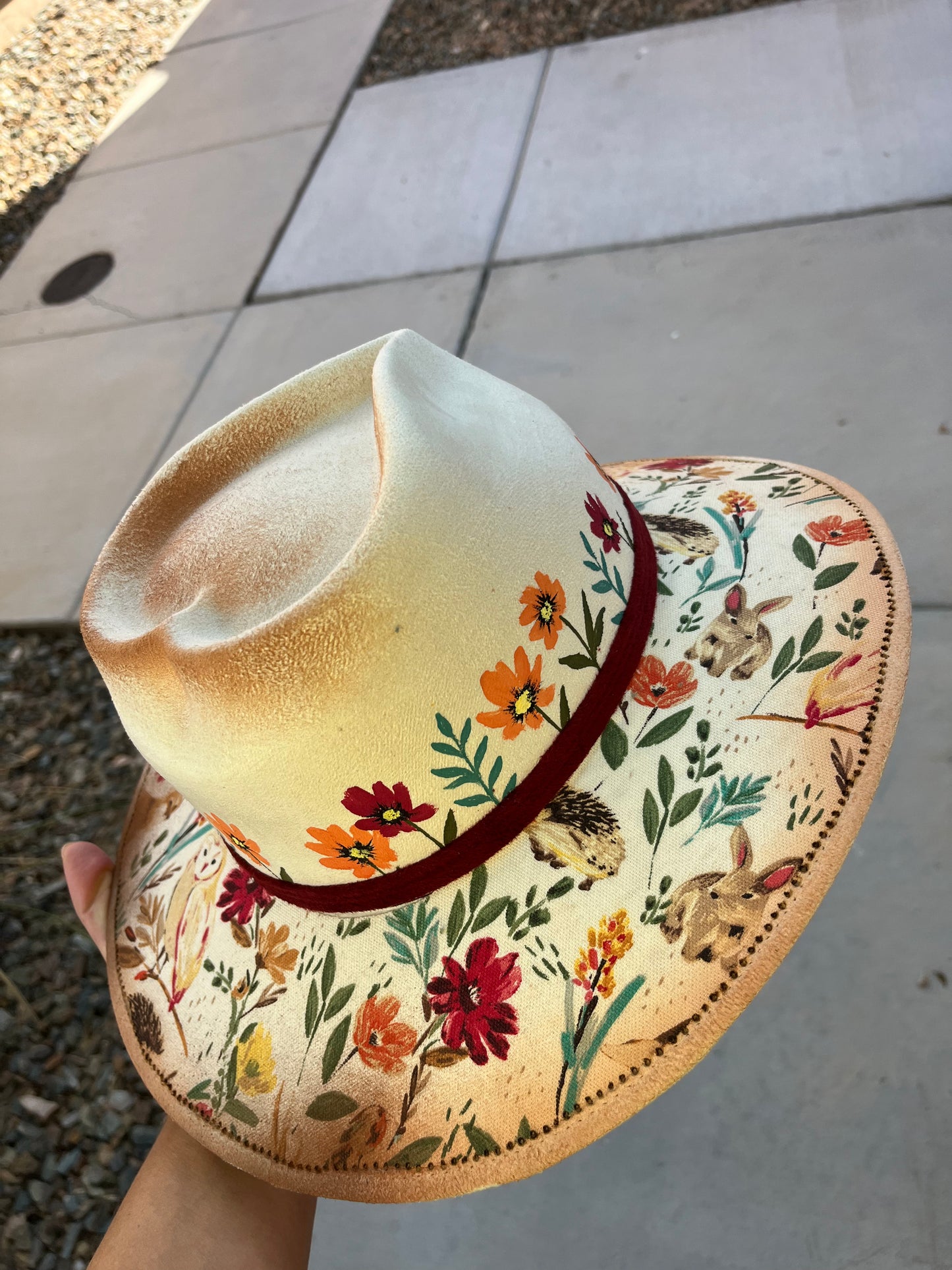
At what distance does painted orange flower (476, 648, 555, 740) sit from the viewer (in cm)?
83

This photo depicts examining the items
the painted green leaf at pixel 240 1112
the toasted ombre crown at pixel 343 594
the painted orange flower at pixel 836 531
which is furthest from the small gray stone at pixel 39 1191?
the painted orange flower at pixel 836 531

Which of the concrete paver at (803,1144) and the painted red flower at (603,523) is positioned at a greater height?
the painted red flower at (603,523)

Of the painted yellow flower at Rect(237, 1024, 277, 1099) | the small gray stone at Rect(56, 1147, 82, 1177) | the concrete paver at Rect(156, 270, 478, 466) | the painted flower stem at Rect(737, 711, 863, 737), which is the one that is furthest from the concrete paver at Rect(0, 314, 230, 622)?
the painted flower stem at Rect(737, 711, 863, 737)

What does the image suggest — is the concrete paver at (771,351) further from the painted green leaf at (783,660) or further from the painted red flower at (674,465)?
the painted green leaf at (783,660)

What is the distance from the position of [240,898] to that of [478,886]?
1.11 feet

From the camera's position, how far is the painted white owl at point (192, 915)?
3.54 feet

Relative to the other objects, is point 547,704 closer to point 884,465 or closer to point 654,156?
point 884,465

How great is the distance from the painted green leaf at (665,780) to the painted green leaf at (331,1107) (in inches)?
17.7

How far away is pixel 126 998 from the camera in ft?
3.72

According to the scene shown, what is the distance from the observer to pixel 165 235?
3709 millimetres

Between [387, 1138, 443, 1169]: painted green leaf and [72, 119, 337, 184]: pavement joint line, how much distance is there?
160 inches

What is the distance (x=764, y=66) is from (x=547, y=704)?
120 inches

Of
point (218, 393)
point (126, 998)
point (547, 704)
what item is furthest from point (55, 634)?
point (547, 704)

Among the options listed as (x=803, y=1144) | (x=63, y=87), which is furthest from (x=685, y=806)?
(x=63, y=87)
